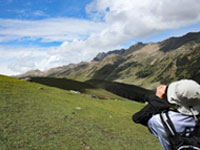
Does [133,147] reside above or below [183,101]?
below

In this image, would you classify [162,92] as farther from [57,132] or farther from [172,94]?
[57,132]

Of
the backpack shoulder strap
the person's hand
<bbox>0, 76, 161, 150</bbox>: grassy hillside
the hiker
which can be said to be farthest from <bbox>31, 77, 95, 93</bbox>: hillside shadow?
the backpack shoulder strap

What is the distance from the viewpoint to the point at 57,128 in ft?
53.4

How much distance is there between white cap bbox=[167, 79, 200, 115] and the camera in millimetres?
4512

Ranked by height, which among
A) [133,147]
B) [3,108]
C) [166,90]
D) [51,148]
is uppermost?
[166,90]

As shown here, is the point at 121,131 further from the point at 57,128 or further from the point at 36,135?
the point at 36,135

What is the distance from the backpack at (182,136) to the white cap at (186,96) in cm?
28

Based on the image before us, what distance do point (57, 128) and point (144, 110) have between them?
501 inches

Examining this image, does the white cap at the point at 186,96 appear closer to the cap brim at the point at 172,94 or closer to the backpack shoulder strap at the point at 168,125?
the cap brim at the point at 172,94

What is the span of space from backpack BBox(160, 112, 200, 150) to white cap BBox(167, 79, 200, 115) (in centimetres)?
28

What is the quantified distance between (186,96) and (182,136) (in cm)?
102

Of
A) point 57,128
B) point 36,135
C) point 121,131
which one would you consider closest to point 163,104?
point 36,135

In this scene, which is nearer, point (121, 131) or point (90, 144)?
point (90, 144)

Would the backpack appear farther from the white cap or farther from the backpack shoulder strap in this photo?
the white cap
